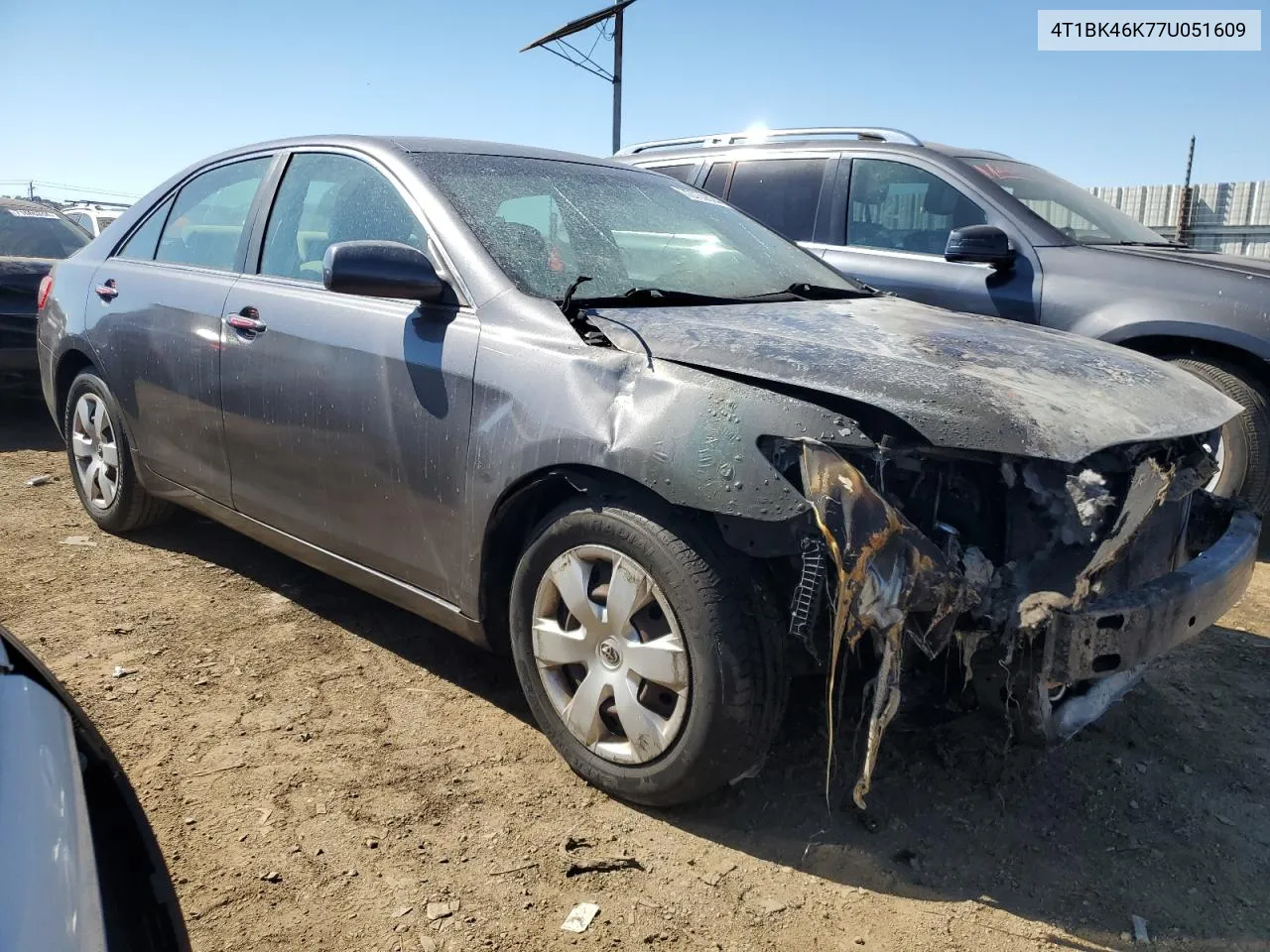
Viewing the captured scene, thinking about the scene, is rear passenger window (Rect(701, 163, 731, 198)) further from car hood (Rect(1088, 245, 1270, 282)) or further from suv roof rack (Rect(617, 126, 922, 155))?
car hood (Rect(1088, 245, 1270, 282))

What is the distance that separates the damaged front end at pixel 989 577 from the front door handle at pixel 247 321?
201cm

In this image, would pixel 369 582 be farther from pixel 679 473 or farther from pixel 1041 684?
pixel 1041 684

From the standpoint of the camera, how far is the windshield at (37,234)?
24.3 feet

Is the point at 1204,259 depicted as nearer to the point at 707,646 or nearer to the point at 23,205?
the point at 707,646

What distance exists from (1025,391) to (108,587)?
3504 mm

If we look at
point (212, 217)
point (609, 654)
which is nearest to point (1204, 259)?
point (609, 654)

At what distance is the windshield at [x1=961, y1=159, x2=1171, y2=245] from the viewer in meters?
5.24

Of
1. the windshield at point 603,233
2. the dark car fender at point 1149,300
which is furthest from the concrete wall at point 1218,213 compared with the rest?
the windshield at point 603,233

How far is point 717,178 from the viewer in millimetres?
6254

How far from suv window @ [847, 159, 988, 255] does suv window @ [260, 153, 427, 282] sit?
3.20 meters

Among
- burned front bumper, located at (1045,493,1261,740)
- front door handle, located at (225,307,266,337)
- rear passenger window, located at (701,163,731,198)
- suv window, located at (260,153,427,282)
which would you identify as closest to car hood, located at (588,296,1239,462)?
burned front bumper, located at (1045,493,1261,740)

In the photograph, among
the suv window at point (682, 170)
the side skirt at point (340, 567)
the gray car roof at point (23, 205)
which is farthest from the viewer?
the gray car roof at point (23, 205)

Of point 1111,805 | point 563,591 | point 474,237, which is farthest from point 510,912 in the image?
point 474,237

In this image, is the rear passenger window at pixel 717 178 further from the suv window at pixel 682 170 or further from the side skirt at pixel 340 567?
the side skirt at pixel 340 567
